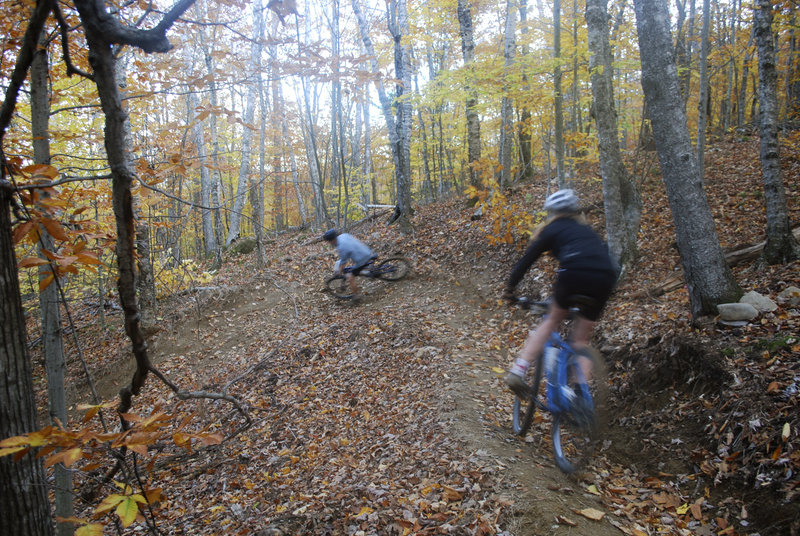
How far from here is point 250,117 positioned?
18500mm

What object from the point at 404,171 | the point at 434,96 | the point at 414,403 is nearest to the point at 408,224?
the point at 404,171

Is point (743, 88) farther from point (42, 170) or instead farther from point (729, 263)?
point (42, 170)

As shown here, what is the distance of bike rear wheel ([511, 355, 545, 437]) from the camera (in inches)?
172

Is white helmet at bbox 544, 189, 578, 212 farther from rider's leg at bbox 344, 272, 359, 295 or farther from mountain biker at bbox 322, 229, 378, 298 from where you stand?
rider's leg at bbox 344, 272, 359, 295

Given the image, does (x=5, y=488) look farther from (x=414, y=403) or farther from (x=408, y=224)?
(x=408, y=224)

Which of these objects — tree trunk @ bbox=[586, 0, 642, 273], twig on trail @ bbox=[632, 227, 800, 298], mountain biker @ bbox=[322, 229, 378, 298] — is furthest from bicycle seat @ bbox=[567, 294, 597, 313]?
mountain biker @ bbox=[322, 229, 378, 298]

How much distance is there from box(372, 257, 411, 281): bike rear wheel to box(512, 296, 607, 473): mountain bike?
6431 millimetres

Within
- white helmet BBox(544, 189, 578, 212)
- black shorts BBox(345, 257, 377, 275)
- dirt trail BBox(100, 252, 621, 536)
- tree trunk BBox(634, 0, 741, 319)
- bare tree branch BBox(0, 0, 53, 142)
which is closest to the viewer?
bare tree branch BBox(0, 0, 53, 142)

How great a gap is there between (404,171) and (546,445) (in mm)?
10290

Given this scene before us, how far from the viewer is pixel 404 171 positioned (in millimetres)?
13539

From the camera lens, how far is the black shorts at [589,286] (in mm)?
3986

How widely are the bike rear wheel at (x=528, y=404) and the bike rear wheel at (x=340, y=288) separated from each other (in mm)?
6476

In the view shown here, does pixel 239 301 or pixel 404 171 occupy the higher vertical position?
pixel 404 171

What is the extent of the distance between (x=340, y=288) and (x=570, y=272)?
7.83 meters
